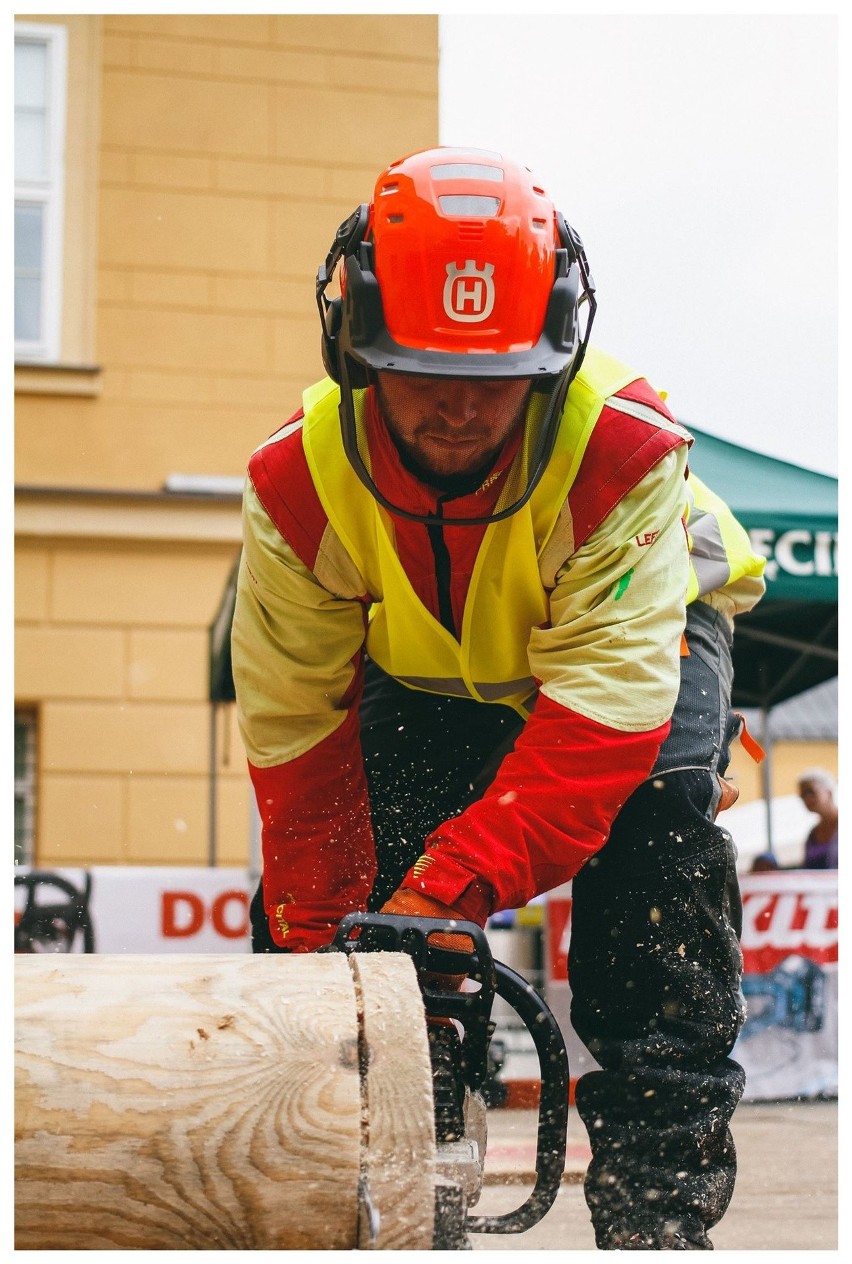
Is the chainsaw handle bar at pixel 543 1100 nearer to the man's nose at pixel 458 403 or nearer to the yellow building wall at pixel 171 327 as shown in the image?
the man's nose at pixel 458 403

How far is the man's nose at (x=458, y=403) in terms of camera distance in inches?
90.3

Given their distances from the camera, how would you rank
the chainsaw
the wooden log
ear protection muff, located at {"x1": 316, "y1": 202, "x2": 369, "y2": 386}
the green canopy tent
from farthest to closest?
the green canopy tent, ear protection muff, located at {"x1": 316, "y1": 202, "x2": 369, "y2": 386}, the chainsaw, the wooden log

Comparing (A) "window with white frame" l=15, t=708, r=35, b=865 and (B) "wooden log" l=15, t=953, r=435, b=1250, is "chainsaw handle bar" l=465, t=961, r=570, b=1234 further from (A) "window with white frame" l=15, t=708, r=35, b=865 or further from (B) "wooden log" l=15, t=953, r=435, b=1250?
(A) "window with white frame" l=15, t=708, r=35, b=865

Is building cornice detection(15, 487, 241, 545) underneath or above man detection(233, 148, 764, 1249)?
above

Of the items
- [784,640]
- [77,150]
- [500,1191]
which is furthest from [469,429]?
[77,150]

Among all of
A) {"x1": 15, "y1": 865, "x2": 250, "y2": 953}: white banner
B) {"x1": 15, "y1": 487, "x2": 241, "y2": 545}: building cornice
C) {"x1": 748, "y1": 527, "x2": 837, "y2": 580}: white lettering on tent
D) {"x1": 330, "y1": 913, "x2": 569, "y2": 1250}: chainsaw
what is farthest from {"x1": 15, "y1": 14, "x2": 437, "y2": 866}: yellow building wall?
{"x1": 330, "y1": 913, "x2": 569, "y2": 1250}: chainsaw

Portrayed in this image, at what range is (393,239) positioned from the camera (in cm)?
227

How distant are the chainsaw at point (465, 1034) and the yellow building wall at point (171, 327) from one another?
641 centimetres

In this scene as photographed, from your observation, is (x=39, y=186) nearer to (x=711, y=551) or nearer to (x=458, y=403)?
(x=711, y=551)

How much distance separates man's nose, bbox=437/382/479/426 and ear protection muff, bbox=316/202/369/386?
0.14m

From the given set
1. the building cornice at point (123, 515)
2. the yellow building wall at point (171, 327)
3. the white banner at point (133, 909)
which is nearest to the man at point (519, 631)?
the white banner at point (133, 909)

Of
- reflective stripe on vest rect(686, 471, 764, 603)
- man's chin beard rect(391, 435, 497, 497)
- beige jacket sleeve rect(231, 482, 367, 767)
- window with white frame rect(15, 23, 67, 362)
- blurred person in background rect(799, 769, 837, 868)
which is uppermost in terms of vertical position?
window with white frame rect(15, 23, 67, 362)

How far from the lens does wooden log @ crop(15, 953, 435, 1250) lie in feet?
5.37

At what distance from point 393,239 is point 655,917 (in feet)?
3.97
